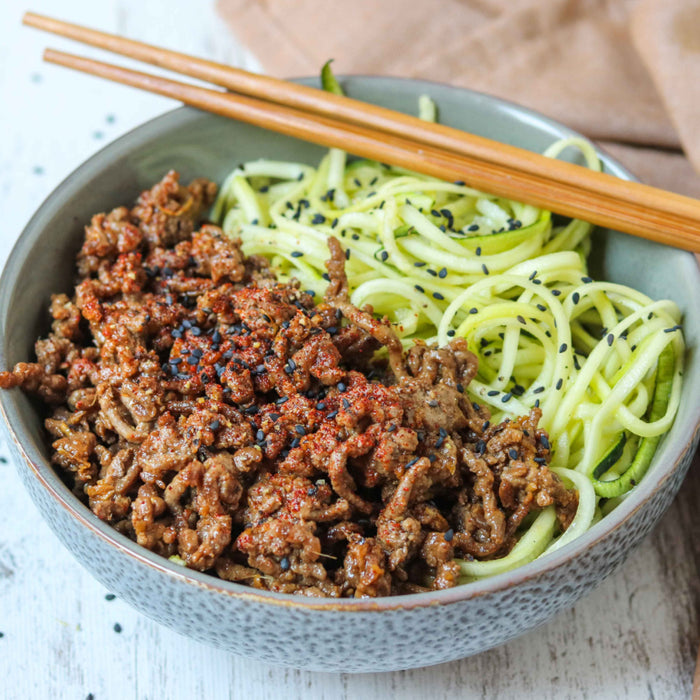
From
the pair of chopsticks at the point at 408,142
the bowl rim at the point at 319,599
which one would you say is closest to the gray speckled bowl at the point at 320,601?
the bowl rim at the point at 319,599

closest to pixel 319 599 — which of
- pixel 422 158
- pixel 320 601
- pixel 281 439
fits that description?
pixel 320 601

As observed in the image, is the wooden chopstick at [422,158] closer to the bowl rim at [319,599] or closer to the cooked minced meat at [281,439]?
the cooked minced meat at [281,439]

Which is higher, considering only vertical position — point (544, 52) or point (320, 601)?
point (544, 52)

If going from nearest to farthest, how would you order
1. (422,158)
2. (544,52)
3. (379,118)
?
(422,158)
(379,118)
(544,52)

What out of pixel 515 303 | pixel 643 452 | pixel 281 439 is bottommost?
pixel 643 452

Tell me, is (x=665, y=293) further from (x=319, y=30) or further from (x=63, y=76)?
(x=63, y=76)

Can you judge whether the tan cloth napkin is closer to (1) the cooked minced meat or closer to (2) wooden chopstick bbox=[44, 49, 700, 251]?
(2) wooden chopstick bbox=[44, 49, 700, 251]

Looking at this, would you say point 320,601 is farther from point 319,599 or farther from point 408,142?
point 408,142
